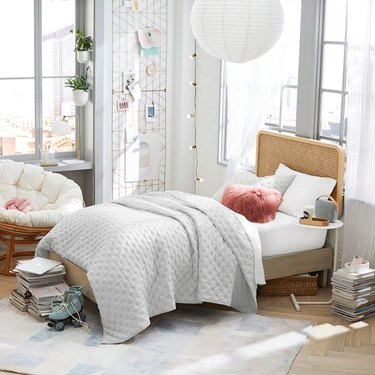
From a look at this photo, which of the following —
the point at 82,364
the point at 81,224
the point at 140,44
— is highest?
the point at 140,44

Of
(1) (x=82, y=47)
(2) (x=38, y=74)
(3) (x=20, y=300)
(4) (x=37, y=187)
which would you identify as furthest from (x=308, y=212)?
(2) (x=38, y=74)

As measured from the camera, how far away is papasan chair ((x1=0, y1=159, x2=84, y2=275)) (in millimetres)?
6059

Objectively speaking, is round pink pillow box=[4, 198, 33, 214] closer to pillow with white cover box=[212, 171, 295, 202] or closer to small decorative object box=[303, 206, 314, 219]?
pillow with white cover box=[212, 171, 295, 202]

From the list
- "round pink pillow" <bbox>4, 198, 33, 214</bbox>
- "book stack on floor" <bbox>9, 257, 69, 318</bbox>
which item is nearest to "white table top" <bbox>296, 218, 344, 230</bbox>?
"book stack on floor" <bbox>9, 257, 69, 318</bbox>

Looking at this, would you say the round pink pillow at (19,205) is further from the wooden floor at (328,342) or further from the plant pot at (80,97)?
the wooden floor at (328,342)

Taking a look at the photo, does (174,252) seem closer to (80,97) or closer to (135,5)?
(80,97)

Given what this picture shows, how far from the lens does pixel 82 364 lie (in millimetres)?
4594

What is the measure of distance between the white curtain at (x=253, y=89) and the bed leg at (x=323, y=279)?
1.33m

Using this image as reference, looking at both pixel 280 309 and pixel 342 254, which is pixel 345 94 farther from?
pixel 280 309

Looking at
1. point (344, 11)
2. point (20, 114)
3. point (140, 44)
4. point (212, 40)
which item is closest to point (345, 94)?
point (344, 11)

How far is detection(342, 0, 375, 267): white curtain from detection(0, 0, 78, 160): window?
2.63 m

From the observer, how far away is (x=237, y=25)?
489 centimetres

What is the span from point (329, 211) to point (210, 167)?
2.08 meters

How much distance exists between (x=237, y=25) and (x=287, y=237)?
161 cm
